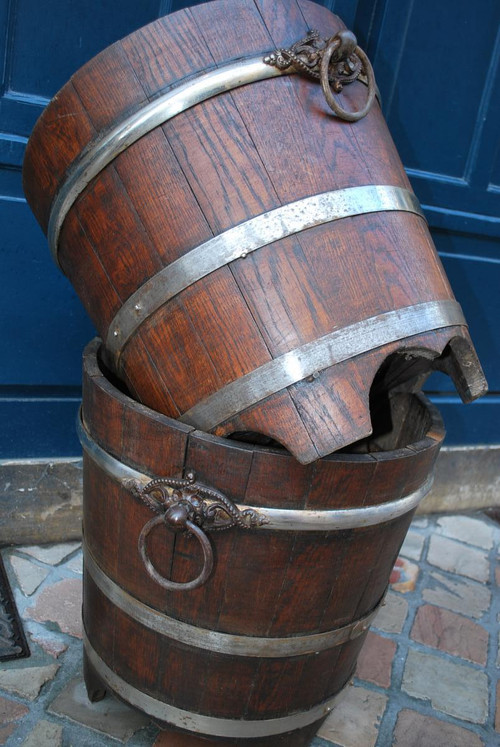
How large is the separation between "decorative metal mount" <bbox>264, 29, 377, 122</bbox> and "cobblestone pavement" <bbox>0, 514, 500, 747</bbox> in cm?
186

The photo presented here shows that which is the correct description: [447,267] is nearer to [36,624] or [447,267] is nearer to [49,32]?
[49,32]

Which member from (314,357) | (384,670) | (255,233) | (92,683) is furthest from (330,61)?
(384,670)

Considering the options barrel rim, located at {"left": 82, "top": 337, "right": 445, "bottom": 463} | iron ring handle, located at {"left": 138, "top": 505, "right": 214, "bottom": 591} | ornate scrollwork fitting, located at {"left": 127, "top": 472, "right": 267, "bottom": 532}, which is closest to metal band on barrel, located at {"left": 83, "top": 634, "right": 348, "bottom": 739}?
iron ring handle, located at {"left": 138, "top": 505, "right": 214, "bottom": 591}

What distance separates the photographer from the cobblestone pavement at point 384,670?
202 centimetres

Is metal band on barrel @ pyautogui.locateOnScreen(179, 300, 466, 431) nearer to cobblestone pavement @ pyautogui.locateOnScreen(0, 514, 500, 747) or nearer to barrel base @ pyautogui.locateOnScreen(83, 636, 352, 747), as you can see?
barrel base @ pyautogui.locateOnScreen(83, 636, 352, 747)

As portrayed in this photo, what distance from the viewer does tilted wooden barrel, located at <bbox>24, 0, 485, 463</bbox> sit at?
138 cm

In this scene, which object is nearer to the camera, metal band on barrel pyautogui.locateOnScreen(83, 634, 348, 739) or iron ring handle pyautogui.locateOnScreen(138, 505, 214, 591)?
iron ring handle pyautogui.locateOnScreen(138, 505, 214, 591)

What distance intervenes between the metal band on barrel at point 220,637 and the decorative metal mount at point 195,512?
20 centimetres

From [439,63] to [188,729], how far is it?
2.73 meters

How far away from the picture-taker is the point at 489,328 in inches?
134

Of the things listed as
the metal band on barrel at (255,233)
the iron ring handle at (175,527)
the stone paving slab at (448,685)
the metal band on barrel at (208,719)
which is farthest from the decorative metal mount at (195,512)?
the stone paving slab at (448,685)

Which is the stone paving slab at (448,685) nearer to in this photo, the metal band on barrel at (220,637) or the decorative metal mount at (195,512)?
the metal band on barrel at (220,637)

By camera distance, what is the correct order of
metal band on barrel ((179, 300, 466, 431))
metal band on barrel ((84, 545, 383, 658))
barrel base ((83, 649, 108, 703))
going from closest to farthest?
metal band on barrel ((179, 300, 466, 431)), metal band on barrel ((84, 545, 383, 658)), barrel base ((83, 649, 108, 703))

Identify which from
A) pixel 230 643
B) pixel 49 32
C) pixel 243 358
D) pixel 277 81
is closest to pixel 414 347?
pixel 243 358
